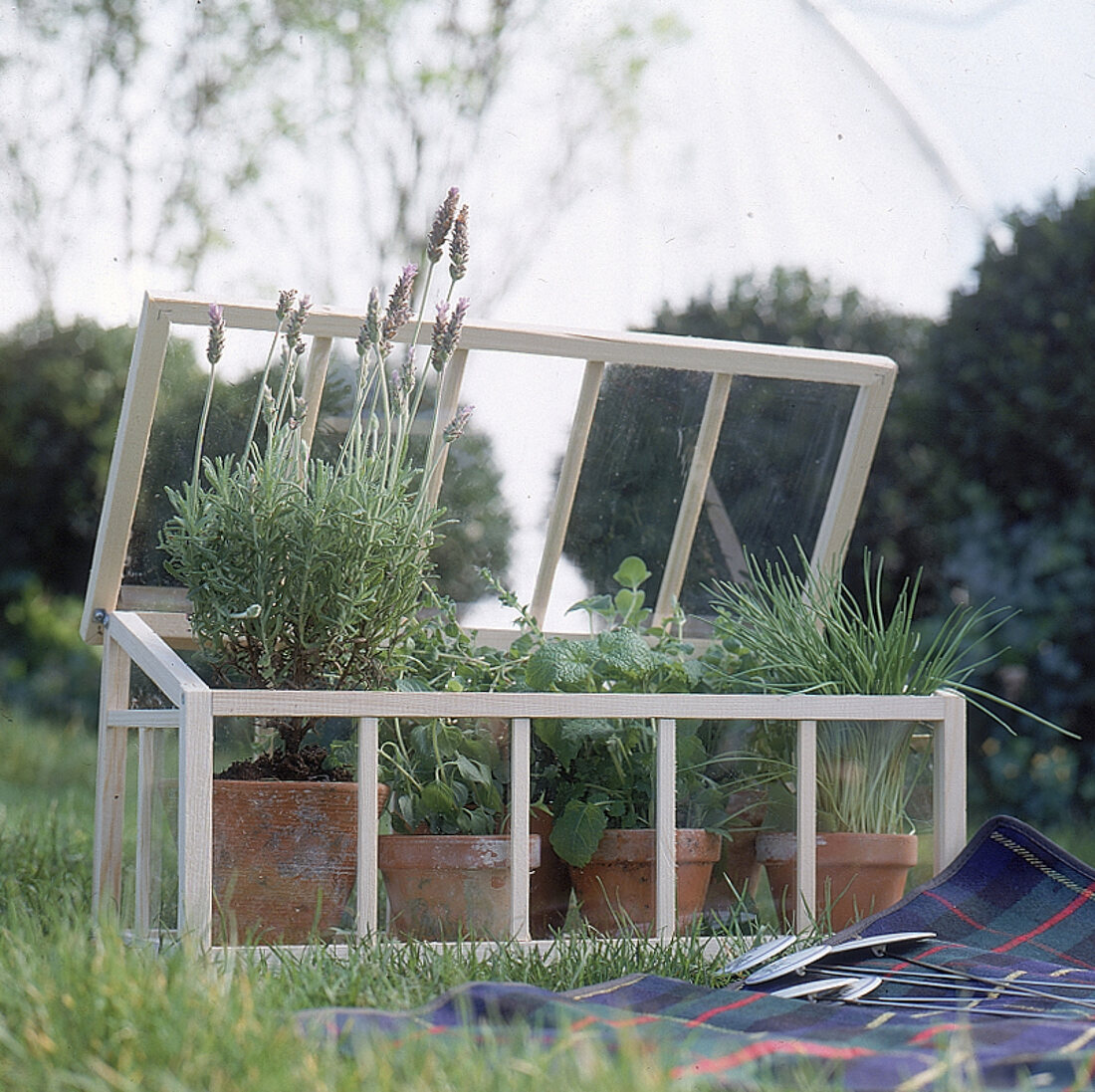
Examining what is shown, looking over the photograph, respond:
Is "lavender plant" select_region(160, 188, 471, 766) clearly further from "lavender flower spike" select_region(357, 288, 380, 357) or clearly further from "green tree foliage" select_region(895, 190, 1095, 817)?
"green tree foliage" select_region(895, 190, 1095, 817)

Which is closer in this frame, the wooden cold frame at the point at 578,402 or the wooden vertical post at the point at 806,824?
the wooden vertical post at the point at 806,824

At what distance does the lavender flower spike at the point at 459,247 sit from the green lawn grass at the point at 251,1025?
81cm

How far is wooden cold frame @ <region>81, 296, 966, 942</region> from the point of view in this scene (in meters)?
1.58

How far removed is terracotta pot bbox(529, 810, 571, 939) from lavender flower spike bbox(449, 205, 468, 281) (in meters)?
0.69

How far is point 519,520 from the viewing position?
2393mm

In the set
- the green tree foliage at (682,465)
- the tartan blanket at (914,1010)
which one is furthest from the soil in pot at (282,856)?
the green tree foliage at (682,465)

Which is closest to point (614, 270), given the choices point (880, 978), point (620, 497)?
point (620, 497)

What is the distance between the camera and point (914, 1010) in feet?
4.18

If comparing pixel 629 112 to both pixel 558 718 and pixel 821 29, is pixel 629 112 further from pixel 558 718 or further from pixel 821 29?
pixel 558 718

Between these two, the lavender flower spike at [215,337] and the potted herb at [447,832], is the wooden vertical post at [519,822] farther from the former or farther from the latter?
the lavender flower spike at [215,337]

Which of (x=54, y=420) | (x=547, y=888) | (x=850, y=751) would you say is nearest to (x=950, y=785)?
(x=850, y=751)

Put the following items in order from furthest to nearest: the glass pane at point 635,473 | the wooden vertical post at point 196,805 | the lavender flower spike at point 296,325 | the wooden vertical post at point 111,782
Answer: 1. the glass pane at point 635,473
2. the wooden vertical post at point 111,782
3. the lavender flower spike at point 296,325
4. the wooden vertical post at point 196,805

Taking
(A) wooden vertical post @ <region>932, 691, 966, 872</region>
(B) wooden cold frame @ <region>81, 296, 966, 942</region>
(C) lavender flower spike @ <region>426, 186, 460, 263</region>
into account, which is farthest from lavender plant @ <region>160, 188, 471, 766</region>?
(A) wooden vertical post @ <region>932, 691, 966, 872</region>

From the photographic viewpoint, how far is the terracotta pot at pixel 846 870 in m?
1.79
